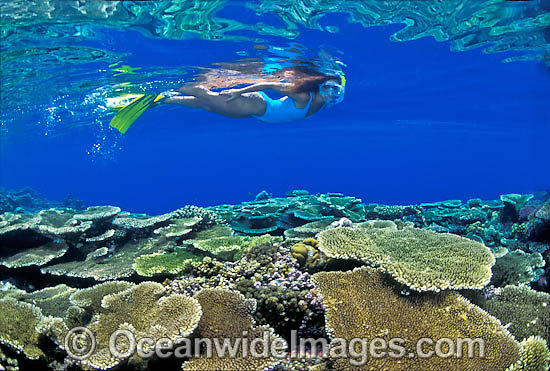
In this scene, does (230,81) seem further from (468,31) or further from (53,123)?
(53,123)

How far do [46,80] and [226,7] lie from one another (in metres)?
12.8

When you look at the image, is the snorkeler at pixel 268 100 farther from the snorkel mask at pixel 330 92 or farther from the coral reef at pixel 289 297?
the coral reef at pixel 289 297

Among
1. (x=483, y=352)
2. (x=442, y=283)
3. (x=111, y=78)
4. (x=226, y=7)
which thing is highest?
(x=226, y=7)

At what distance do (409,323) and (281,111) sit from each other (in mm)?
10089

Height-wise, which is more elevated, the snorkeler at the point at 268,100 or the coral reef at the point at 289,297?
the snorkeler at the point at 268,100

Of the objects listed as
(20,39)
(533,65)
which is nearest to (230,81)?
(20,39)

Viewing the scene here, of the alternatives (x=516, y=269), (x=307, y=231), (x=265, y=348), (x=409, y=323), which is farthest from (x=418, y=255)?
(x=307, y=231)

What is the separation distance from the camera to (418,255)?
→ 4348 mm

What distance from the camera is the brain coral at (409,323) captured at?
3.09 meters

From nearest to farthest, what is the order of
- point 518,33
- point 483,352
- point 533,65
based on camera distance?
point 483,352
point 518,33
point 533,65

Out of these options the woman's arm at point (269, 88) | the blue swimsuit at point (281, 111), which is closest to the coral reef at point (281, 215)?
the blue swimsuit at point (281, 111)

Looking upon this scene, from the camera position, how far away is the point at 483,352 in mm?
3260

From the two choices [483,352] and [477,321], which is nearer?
[483,352]

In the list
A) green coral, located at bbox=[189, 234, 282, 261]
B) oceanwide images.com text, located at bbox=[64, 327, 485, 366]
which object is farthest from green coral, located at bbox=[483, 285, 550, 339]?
green coral, located at bbox=[189, 234, 282, 261]
